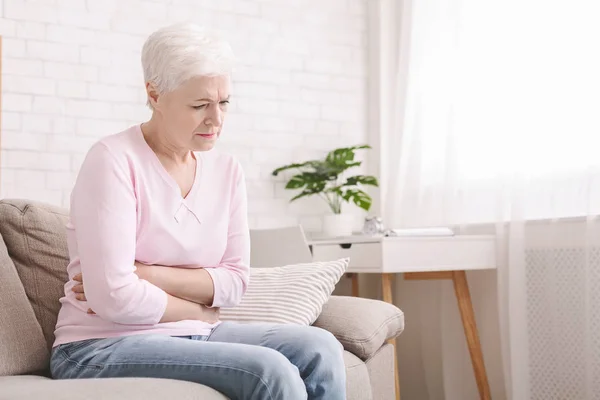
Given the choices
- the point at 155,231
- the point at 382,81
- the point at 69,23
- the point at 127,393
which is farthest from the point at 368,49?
the point at 127,393

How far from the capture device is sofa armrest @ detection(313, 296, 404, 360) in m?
2.29

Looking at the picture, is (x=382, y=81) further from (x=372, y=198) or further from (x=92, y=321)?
(x=92, y=321)

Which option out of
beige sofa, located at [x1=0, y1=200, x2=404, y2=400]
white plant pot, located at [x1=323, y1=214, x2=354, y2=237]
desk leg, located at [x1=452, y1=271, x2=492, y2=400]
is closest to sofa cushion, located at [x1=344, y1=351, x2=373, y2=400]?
beige sofa, located at [x1=0, y1=200, x2=404, y2=400]

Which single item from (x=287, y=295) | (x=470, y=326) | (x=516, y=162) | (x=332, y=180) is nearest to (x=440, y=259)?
(x=470, y=326)

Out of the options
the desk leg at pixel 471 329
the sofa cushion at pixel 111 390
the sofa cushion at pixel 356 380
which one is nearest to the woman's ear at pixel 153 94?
the sofa cushion at pixel 111 390

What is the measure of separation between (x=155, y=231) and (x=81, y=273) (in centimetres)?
18

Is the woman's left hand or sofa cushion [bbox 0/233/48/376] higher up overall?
the woman's left hand

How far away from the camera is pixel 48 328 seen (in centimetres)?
198

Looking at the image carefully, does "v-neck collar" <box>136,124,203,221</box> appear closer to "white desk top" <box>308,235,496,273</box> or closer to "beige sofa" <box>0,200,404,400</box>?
"beige sofa" <box>0,200,404,400</box>

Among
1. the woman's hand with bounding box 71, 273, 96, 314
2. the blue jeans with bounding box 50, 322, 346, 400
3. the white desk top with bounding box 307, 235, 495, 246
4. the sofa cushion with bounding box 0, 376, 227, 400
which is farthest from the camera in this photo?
the white desk top with bounding box 307, 235, 495, 246

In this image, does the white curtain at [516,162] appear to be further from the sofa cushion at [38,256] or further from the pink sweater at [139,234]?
the sofa cushion at [38,256]

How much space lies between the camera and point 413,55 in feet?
12.8

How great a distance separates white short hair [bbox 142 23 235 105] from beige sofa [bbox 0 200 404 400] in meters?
0.55

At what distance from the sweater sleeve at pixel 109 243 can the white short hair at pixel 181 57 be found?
0.69 feet
